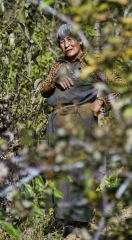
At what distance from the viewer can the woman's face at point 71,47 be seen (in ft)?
18.7

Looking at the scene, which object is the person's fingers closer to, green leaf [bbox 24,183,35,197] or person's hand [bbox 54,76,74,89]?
person's hand [bbox 54,76,74,89]

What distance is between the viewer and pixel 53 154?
2.17 meters

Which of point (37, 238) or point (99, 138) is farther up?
point (99, 138)

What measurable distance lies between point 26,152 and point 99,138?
1.15 ft

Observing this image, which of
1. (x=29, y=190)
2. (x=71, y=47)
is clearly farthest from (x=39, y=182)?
(x=71, y=47)

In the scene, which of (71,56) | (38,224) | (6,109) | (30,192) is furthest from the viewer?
(6,109)

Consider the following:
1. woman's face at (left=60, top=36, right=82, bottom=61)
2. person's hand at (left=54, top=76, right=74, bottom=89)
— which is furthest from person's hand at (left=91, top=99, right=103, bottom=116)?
woman's face at (left=60, top=36, right=82, bottom=61)

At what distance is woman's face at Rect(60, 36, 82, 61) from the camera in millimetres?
5715

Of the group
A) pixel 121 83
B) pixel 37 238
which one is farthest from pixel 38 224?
pixel 121 83

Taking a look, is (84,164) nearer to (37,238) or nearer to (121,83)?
(121,83)

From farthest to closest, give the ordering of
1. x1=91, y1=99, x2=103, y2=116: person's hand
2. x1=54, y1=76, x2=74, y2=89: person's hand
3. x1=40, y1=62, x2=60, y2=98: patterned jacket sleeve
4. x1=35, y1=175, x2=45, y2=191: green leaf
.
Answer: x1=40, y1=62, x2=60, y2=98: patterned jacket sleeve < x1=54, y1=76, x2=74, y2=89: person's hand < x1=91, y1=99, x2=103, y2=116: person's hand < x1=35, y1=175, x2=45, y2=191: green leaf

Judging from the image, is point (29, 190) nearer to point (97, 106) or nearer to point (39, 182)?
point (39, 182)

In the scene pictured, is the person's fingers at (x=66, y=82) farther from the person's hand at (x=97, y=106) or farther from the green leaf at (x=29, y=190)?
the green leaf at (x=29, y=190)

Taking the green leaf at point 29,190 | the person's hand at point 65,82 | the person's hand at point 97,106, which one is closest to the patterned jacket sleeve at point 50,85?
the person's hand at point 65,82
